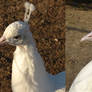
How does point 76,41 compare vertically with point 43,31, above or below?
below

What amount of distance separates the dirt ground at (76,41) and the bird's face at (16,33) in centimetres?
109

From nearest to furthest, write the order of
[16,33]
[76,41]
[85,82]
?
[85,82] → [16,33] → [76,41]

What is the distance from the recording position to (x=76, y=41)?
342cm

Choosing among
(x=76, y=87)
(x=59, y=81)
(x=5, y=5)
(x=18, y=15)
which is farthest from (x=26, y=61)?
(x=5, y=5)

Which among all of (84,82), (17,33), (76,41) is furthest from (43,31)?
(84,82)

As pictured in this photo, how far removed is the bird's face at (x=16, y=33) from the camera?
1.76 m

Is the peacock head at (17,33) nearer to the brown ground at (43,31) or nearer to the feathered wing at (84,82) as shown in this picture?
the feathered wing at (84,82)

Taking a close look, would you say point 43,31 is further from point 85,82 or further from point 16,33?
point 85,82

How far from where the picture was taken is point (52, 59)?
305 cm

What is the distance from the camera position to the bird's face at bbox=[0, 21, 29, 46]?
5.79 ft

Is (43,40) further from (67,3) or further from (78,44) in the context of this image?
(67,3)

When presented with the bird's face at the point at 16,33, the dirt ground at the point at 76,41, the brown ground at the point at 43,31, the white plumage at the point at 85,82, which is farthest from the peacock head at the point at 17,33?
the dirt ground at the point at 76,41

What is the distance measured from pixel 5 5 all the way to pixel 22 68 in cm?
221

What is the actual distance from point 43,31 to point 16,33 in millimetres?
1704
